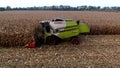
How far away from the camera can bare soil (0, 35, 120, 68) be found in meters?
11.2

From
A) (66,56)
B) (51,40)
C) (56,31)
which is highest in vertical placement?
(56,31)

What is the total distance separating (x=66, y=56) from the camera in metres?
12.8

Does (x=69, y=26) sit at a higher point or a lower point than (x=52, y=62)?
higher

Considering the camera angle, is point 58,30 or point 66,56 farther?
point 58,30

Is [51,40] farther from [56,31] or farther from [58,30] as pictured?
[58,30]

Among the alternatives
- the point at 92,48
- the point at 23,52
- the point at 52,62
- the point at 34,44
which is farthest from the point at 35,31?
the point at 52,62

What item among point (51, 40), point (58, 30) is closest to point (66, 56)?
point (51, 40)

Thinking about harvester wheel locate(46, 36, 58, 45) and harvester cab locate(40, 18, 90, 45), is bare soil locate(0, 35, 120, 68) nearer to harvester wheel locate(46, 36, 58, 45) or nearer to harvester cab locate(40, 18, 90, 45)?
harvester wheel locate(46, 36, 58, 45)

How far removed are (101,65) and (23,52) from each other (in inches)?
177

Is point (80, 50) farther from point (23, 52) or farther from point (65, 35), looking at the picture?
point (23, 52)

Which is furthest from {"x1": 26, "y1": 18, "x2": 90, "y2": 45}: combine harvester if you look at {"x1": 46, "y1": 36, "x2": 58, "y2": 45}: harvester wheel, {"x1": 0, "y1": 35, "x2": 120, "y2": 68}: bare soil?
{"x1": 0, "y1": 35, "x2": 120, "y2": 68}: bare soil

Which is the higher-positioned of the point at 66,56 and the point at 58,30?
the point at 58,30

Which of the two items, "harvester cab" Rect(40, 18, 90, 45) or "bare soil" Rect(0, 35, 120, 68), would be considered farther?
"harvester cab" Rect(40, 18, 90, 45)

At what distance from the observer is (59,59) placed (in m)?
12.2
